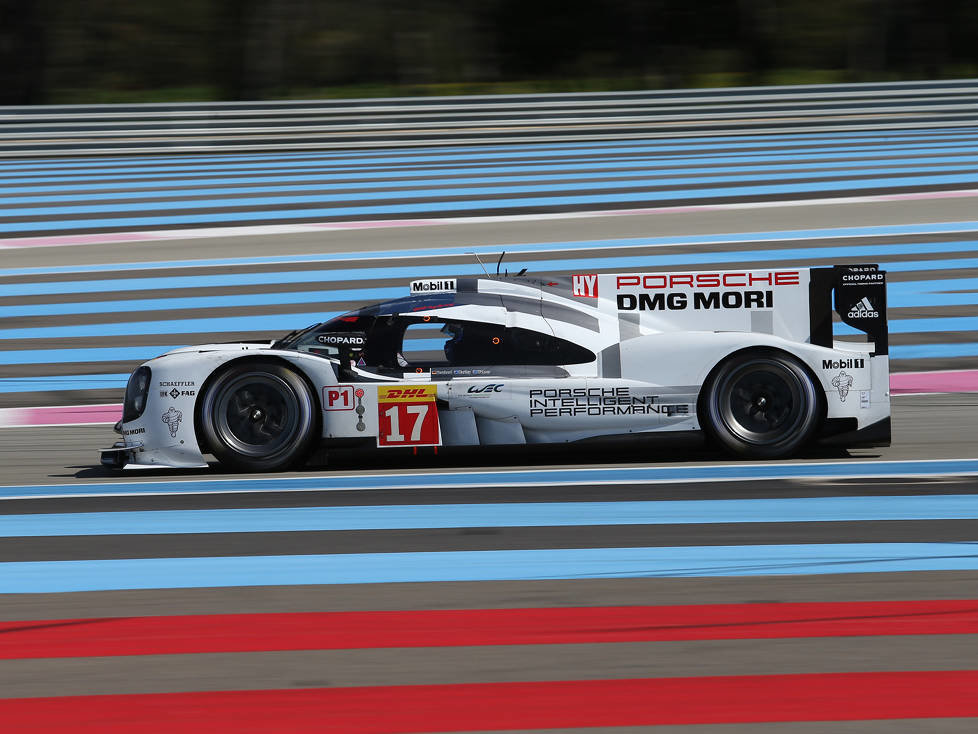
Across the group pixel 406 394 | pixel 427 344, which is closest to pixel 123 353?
pixel 427 344

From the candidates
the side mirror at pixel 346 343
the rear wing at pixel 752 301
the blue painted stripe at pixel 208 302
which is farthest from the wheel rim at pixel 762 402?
the blue painted stripe at pixel 208 302

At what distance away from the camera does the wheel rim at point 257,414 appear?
731 cm

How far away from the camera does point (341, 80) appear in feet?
69.7

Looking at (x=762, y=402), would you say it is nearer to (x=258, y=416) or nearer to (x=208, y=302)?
(x=258, y=416)

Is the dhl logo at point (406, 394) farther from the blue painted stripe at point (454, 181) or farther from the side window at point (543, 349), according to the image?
the blue painted stripe at point (454, 181)

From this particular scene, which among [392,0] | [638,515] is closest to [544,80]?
[392,0]

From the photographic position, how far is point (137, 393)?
743 cm

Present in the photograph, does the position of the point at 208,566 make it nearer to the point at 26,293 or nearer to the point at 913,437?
the point at 913,437

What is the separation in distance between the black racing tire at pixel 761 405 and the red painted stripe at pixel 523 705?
3.21 meters

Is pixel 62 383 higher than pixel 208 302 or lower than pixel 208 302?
lower

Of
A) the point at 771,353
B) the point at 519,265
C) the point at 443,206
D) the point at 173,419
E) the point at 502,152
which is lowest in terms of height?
the point at 173,419

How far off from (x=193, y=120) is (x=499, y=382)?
43.6 ft

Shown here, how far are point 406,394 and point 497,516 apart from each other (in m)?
1.18

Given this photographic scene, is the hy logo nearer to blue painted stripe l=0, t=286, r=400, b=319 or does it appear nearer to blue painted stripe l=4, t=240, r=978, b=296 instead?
blue painted stripe l=0, t=286, r=400, b=319
